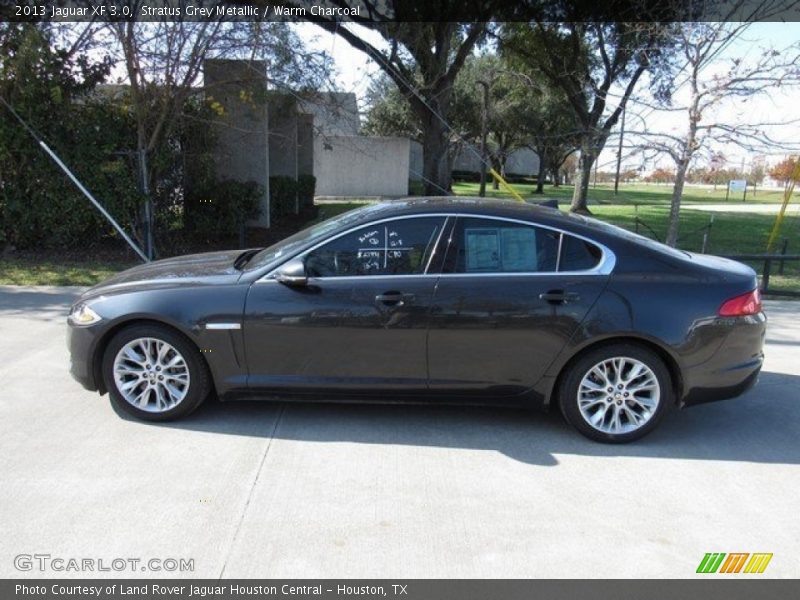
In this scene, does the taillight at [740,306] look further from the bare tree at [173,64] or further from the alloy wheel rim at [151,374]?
the bare tree at [173,64]

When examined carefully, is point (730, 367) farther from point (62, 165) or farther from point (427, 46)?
point (427, 46)

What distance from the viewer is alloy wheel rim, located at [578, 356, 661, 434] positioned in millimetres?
4277

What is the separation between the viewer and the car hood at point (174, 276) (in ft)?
14.6

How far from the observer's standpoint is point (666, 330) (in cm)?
419

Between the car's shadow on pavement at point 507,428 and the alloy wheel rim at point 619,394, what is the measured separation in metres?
0.17

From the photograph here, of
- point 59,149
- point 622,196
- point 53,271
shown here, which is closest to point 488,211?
point 53,271

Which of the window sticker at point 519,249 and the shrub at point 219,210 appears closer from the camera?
the window sticker at point 519,249

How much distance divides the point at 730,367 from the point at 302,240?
305cm

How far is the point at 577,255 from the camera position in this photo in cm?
435

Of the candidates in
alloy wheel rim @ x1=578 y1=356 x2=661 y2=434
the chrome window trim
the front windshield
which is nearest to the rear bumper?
alloy wheel rim @ x1=578 y1=356 x2=661 y2=434

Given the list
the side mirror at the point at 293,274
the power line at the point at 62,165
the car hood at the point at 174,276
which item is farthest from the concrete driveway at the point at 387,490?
the power line at the point at 62,165

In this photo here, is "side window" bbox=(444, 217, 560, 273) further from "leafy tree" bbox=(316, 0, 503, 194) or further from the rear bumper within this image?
"leafy tree" bbox=(316, 0, 503, 194)

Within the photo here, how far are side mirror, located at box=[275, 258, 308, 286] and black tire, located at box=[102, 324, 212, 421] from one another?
2.52 ft
